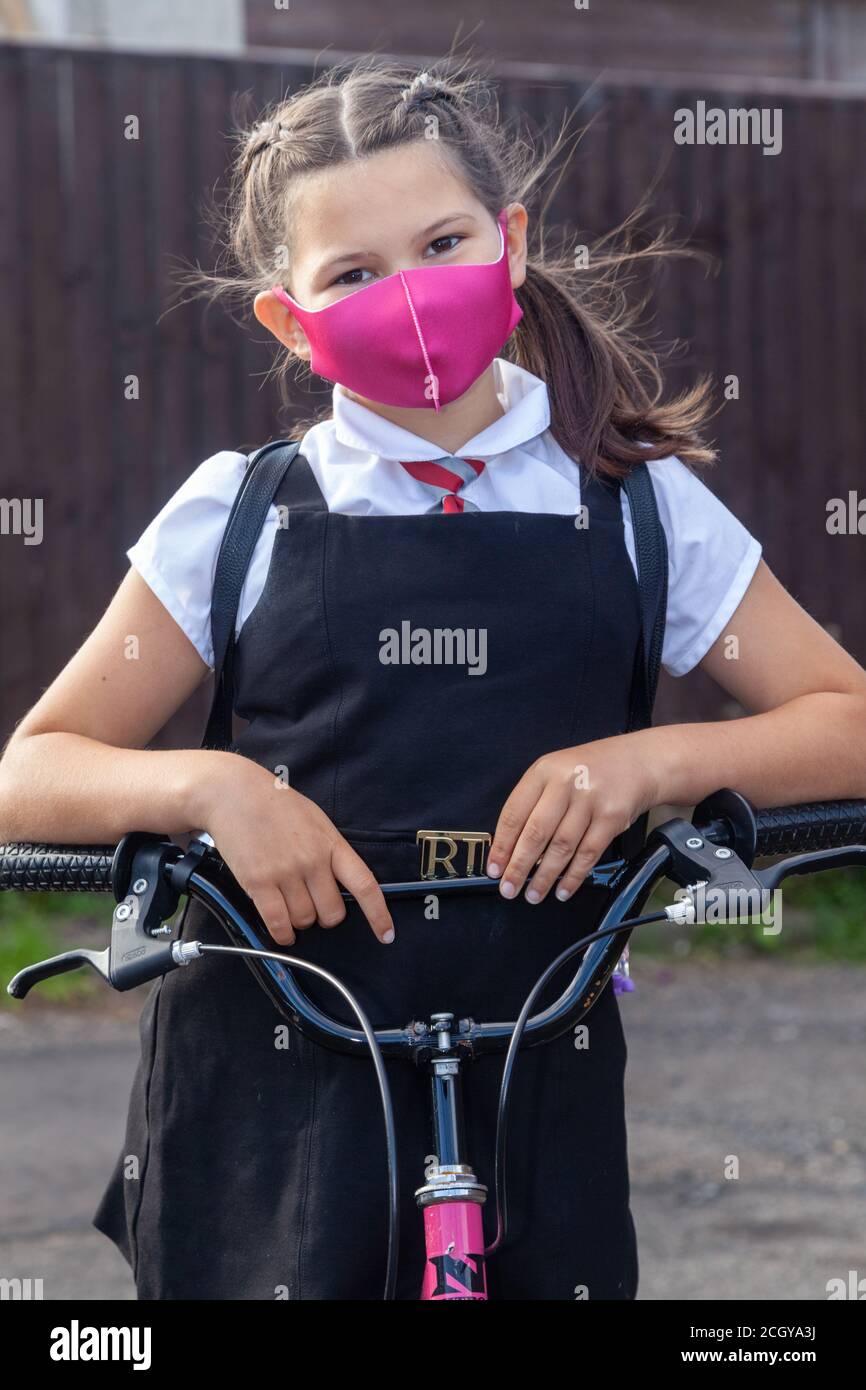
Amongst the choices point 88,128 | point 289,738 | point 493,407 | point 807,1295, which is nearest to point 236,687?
point 289,738

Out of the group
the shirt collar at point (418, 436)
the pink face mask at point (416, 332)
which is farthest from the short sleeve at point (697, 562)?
the pink face mask at point (416, 332)

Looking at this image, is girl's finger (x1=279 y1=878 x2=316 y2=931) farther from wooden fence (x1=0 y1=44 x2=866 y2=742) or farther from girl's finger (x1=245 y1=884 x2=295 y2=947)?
wooden fence (x1=0 y1=44 x2=866 y2=742)

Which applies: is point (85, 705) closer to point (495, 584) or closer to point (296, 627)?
point (296, 627)

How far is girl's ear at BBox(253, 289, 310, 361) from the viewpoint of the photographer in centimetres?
194

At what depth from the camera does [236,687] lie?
187 cm

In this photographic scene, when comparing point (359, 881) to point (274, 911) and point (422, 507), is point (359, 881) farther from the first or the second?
point (422, 507)

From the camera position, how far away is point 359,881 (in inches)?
63.1

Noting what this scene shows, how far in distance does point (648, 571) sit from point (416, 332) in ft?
1.23

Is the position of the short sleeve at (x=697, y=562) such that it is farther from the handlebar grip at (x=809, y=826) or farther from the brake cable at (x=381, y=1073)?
the brake cable at (x=381, y=1073)

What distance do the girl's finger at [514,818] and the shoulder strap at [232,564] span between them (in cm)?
41

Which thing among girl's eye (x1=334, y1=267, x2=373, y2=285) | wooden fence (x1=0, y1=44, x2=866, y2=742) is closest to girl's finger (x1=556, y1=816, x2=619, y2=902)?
girl's eye (x1=334, y1=267, x2=373, y2=285)

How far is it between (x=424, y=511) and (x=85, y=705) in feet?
1.47

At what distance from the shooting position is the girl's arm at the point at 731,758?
1610mm

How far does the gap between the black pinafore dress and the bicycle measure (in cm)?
12
